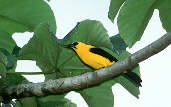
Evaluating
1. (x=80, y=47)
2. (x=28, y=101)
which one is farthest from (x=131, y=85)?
(x=28, y=101)

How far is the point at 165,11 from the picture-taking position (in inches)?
104

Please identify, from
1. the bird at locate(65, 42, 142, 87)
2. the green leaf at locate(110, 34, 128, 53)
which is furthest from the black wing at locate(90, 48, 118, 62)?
the green leaf at locate(110, 34, 128, 53)

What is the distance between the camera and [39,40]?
8.72 ft

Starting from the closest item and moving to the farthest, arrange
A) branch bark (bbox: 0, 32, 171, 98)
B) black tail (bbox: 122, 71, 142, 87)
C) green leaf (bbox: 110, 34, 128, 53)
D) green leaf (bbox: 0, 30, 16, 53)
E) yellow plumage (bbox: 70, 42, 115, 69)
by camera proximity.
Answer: branch bark (bbox: 0, 32, 171, 98), black tail (bbox: 122, 71, 142, 87), green leaf (bbox: 110, 34, 128, 53), green leaf (bbox: 0, 30, 16, 53), yellow plumage (bbox: 70, 42, 115, 69)

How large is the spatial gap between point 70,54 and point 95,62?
8.8 inches

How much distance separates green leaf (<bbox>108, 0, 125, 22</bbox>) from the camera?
2.54m

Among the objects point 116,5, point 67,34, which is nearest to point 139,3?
point 116,5

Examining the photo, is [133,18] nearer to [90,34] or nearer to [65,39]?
→ [90,34]

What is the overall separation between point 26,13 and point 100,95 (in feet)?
2.68

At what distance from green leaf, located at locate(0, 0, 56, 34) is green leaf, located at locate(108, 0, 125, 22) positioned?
1.79ft

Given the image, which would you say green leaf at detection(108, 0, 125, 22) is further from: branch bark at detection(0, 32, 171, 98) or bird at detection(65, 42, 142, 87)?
branch bark at detection(0, 32, 171, 98)

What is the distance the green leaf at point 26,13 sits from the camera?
2.89 meters

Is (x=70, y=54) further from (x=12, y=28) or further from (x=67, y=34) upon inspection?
(x=12, y=28)

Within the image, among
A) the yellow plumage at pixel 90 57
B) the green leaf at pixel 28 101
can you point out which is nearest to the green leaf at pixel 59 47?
the yellow plumage at pixel 90 57
